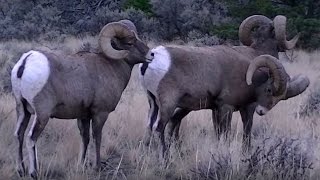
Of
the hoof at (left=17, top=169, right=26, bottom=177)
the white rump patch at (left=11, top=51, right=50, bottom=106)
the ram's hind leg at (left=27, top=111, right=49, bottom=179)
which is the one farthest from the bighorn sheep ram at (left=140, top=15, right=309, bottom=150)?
the hoof at (left=17, top=169, right=26, bottom=177)

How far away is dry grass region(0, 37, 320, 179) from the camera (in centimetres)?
827

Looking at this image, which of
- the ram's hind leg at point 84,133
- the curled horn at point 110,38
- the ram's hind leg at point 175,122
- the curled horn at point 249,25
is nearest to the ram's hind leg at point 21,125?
the ram's hind leg at point 84,133

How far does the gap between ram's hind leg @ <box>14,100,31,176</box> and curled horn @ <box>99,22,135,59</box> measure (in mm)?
1312

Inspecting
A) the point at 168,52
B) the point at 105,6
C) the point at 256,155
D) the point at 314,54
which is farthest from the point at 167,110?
the point at 105,6

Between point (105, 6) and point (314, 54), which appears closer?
point (314, 54)

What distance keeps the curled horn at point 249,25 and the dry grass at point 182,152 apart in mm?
1410

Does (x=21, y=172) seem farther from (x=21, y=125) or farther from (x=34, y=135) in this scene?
(x=21, y=125)

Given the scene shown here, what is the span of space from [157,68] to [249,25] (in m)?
2.47

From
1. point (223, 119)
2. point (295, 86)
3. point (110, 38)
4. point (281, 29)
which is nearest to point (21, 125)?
point (110, 38)

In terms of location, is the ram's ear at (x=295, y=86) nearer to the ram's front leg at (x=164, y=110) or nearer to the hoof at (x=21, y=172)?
the ram's front leg at (x=164, y=110)

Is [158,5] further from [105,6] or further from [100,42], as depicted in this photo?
[100,42]

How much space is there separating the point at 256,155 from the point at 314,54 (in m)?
19.8

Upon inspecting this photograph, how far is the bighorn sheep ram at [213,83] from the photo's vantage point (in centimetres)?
945

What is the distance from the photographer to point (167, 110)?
9391mm
